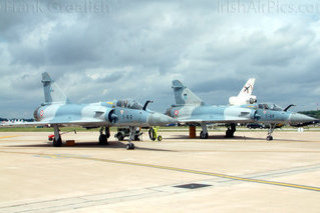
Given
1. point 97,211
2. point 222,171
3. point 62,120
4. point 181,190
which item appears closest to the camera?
point 97,211

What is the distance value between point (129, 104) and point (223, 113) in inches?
548

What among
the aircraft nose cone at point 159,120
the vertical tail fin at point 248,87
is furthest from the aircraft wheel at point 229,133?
the vertical tail fin at point 248,87

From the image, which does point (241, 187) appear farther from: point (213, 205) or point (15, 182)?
point (15, 182)

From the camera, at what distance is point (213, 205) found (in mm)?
6734

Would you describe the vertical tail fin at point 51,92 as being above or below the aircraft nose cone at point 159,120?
above

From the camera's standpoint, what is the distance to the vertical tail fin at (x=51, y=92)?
28112mm

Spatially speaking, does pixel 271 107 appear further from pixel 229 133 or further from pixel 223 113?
pixel 229 133

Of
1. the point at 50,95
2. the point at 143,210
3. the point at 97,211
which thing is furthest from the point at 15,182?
the point at 50,95

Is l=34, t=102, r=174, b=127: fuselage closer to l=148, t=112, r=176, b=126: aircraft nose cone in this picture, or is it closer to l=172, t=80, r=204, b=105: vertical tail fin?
l=148, t=112, r=176, b=126: aircraft nose cone

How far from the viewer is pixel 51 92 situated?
1123 inches

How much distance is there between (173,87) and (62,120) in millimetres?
16348

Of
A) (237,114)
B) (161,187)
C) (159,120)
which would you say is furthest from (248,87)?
(161,187)

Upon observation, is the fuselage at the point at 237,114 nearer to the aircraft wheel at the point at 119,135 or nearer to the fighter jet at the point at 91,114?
the aircraft wheel at the point at 119,135

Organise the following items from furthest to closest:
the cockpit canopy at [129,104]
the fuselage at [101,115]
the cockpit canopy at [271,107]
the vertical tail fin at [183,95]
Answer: the vertical tail fin at [183,95], the cockpit canopy at [271,107], the cockpit canopy at [129,104], the fuselage at [101,115]
